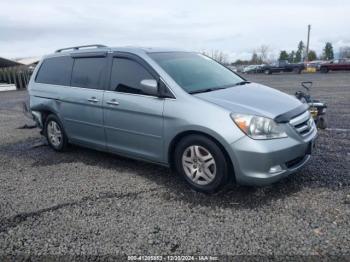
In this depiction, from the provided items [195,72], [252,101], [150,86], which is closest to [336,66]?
[195,72]

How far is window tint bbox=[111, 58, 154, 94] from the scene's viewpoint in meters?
4.71

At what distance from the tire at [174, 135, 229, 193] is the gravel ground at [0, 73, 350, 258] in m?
0.17

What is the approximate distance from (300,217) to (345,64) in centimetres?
3754

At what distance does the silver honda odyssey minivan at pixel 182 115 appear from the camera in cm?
381

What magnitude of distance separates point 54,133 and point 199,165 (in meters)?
3.32

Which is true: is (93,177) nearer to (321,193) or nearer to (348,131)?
(321,193)

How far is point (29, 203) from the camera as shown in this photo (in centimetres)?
419

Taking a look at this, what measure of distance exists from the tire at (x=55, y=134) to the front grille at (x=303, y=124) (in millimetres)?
3875

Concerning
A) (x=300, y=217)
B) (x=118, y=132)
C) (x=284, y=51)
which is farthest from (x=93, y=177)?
(x=284, y=51)

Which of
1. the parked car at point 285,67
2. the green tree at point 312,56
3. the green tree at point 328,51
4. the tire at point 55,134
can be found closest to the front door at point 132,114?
the tire at point 55,134

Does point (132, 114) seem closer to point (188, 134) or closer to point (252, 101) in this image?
point (188, 134)

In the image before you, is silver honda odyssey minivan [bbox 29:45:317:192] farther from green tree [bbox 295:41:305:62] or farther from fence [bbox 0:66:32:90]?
green tree [bbox 295:41:305:62]

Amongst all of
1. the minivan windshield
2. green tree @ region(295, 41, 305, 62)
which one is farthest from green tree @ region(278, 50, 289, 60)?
the minivan windshield

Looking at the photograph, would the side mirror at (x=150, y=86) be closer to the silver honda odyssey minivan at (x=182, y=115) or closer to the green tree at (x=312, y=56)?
the silver honda odyssey minivan at (x=182, y=115)
